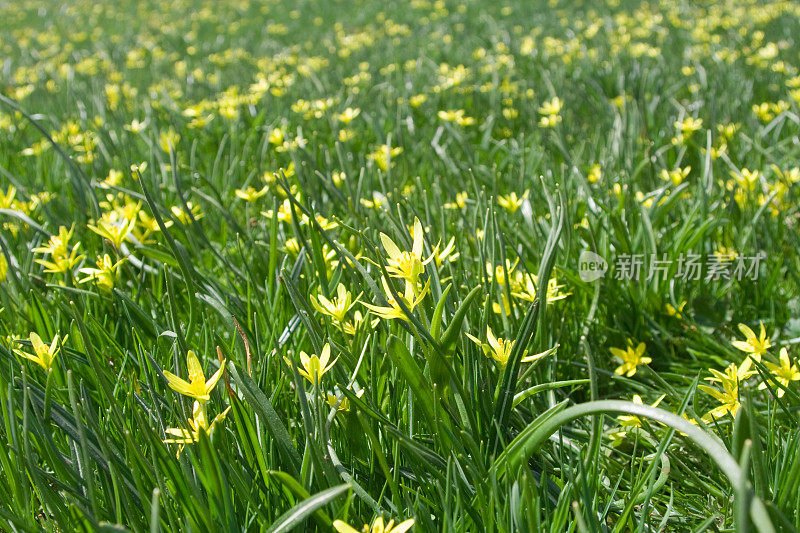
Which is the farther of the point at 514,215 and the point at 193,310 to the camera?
the point at 514,215

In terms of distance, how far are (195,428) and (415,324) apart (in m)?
0.43

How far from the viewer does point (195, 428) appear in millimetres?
1133

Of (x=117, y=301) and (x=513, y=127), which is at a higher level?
(x=117, y=301)

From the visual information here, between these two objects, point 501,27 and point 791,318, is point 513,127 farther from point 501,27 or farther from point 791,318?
point 501,27

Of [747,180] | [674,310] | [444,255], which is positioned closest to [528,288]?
[444,255]

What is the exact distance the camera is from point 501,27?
777 centimetres

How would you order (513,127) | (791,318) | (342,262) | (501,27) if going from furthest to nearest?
1. (501,27)
2. (513,127)
3. (791,318)
4. (342,262)

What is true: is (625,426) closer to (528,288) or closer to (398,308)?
(528,288)

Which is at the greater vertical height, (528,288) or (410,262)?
(410,262)

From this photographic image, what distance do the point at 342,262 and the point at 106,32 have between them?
35.6 feet

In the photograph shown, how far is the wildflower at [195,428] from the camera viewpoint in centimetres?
108

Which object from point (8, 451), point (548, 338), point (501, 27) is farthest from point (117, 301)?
point (501, 27)

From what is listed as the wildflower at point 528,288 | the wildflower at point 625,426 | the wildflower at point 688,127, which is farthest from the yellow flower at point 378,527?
the wildflower at point 688,127

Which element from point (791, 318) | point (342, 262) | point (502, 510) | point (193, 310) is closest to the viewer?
point (502, 510)
